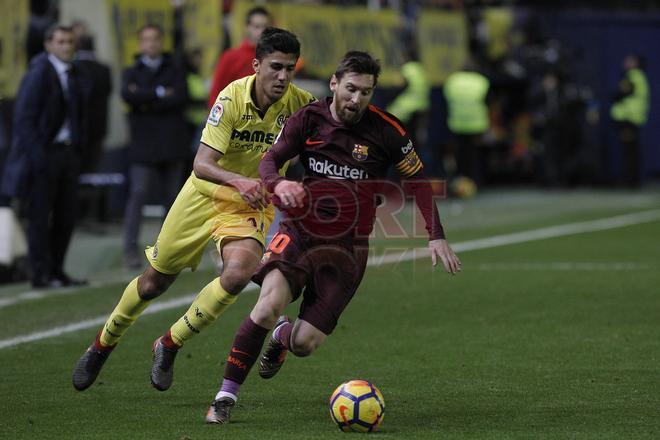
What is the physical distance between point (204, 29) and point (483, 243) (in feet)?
16.4

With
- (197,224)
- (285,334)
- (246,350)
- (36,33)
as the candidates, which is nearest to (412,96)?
(36,33)

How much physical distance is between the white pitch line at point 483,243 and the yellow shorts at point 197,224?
81.5 inches

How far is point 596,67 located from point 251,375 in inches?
805

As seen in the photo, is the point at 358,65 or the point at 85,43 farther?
the point at 85,43

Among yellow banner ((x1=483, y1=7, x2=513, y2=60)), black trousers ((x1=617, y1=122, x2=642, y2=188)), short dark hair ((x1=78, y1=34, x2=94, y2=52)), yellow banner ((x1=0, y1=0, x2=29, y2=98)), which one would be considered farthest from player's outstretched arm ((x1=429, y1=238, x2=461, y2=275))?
black trousers ((x1=617, y1=122, x2=642, y2=188))

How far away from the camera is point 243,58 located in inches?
452

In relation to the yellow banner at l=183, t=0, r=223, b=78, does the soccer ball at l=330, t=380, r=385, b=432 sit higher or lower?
lower

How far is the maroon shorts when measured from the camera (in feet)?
23.4

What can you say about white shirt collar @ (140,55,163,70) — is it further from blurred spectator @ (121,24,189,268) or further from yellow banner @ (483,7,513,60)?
yellow banner @ (483,7,513,60)

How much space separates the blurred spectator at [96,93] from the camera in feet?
50.1

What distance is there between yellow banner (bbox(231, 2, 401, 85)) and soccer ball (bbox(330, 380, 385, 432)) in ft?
40.9

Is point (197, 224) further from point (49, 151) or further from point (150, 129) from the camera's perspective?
point (150, 129)

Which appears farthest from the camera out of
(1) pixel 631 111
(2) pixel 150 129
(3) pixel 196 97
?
(1) pixel 631 111

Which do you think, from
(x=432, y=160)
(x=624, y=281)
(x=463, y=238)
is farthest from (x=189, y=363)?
(x=432, y=160)
